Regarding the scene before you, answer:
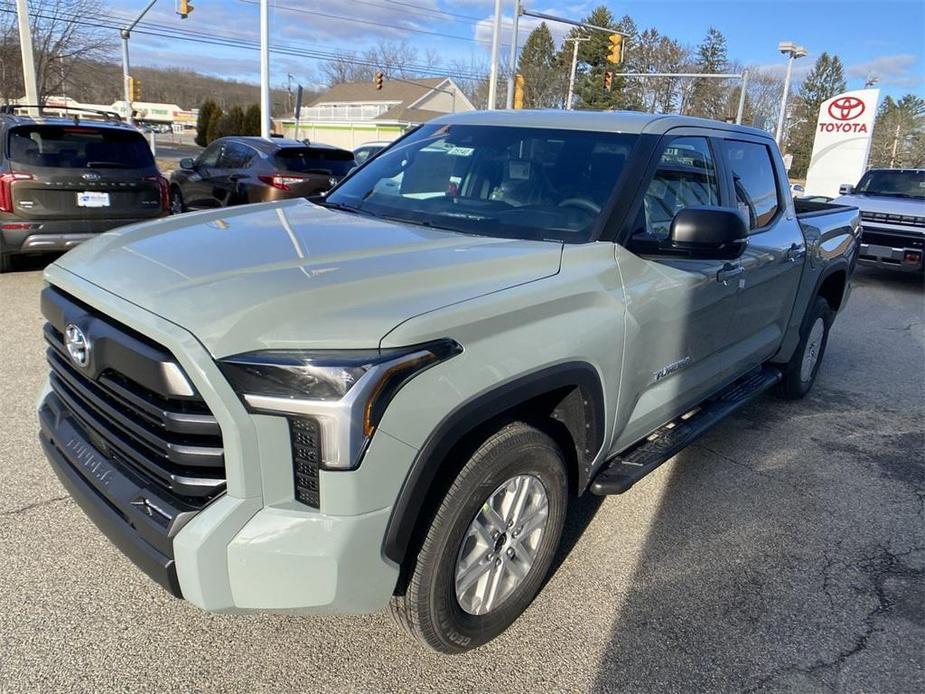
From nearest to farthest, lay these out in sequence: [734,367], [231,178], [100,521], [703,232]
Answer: [100,521] → [703,232] → [734,367] → [231,178]

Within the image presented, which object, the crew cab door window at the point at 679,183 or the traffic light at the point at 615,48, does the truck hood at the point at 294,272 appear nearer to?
the crew cab door window at the point at 679,183

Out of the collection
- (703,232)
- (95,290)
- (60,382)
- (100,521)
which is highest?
(703,232)

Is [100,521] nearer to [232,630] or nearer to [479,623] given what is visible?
[232,630]

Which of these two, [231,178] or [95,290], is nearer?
[95,290]

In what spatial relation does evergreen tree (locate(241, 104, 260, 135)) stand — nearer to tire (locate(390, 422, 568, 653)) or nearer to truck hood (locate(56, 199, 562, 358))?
truck hood (locate(56, 199, 562, 358))

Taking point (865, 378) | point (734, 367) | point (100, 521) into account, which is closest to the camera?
point (100, 521)

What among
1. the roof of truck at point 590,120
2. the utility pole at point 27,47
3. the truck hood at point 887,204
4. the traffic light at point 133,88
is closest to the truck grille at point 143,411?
the roof of truck at point 590,120

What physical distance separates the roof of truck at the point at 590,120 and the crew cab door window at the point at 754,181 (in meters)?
0.18

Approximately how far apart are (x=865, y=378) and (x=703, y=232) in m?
4.35

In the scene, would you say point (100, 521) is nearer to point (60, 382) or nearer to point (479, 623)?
point (60, 382)

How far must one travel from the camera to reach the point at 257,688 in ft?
7.72

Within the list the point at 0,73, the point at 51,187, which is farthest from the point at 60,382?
the point at 0,73

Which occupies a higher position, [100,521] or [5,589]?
[100,521]

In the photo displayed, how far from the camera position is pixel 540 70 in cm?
6350
